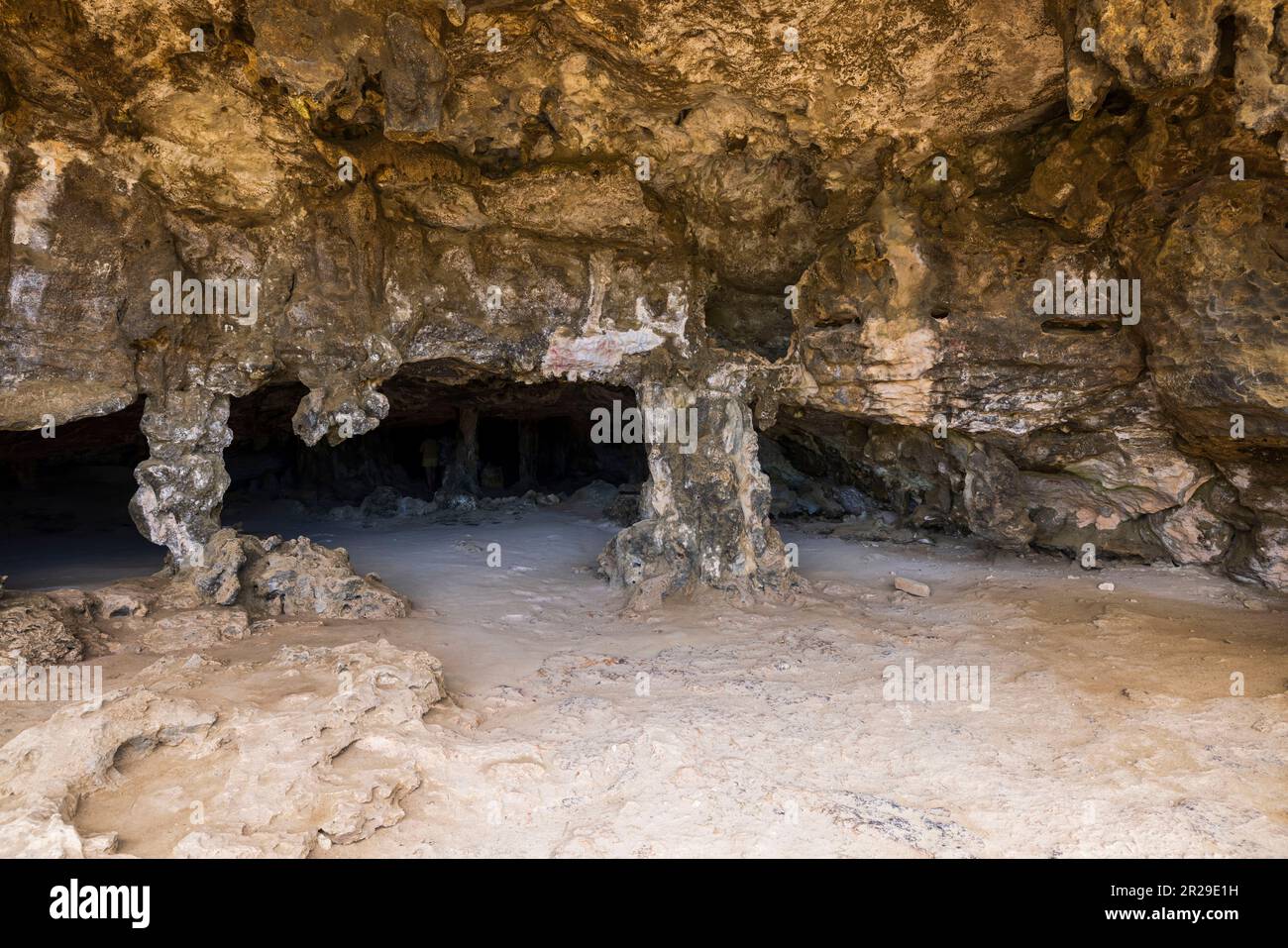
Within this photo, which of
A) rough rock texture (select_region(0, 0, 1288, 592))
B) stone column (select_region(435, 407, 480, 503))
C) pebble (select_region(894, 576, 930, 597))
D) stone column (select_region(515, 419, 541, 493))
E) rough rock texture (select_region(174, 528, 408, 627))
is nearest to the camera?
rough rock texture (select_region(0, 0, 1288, 592))

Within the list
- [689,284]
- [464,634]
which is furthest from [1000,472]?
[464,634]

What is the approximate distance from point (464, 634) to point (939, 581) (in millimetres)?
4777

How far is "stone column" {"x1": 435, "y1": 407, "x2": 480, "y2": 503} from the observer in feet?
46.9

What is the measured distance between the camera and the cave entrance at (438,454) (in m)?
12.7

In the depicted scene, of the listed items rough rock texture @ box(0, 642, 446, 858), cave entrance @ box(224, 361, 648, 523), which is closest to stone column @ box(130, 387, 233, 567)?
rough rock texture @ box(0, 642, 446, 858)

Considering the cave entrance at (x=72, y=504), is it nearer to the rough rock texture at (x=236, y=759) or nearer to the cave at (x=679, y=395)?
the cave at (x=679, y=395)

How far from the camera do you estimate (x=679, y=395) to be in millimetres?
7871

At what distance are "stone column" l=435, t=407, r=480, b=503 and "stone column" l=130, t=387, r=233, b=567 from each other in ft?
23.6

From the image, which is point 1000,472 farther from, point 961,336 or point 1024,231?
point 1024,231

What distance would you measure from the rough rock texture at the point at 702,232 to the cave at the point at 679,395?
0.12ft

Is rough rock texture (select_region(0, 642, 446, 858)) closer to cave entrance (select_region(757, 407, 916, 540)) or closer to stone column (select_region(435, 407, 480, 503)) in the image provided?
cave entrance (select_region(757, 407, 916, 540))

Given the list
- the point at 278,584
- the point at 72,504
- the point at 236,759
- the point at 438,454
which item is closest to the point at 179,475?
the point at 278,584

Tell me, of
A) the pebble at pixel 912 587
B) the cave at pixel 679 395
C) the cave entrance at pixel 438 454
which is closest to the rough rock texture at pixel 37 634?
the cave at pixel 679 395

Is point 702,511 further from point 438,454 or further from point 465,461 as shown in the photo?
point 438,454
